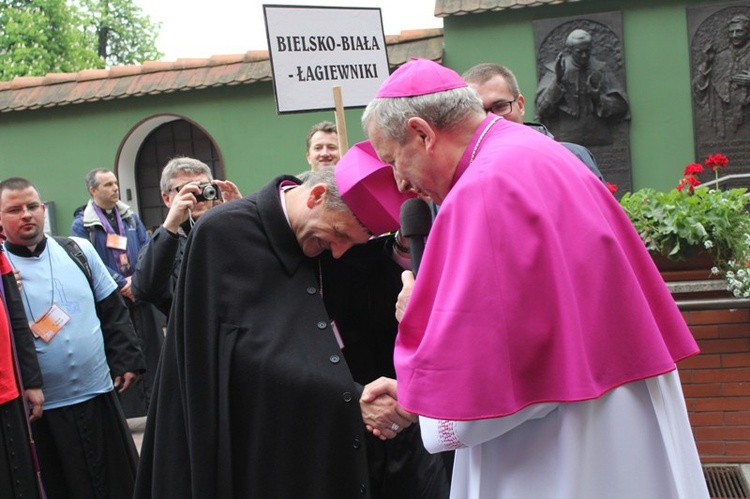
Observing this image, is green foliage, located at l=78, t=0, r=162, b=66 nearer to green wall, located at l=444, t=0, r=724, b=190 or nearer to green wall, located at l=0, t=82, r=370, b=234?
green wall, located at l=0, t=82, r=370, b=234

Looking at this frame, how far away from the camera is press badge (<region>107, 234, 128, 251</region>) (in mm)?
6859

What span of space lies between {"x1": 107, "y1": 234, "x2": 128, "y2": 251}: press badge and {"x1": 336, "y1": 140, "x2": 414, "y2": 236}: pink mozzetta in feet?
15.4

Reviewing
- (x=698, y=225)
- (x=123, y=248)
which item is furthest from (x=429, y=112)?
(x=123, y=248)

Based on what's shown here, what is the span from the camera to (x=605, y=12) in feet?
30.1

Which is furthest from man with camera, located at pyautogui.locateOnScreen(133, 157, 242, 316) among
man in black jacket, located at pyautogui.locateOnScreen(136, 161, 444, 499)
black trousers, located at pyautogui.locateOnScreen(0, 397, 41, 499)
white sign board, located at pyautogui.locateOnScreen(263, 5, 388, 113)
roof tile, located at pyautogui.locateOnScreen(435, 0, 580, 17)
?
roof tile, located at pyautogui.locateOnScreen(435, 0, 580, 17)

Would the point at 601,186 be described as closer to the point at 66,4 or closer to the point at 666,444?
the point at 666,444

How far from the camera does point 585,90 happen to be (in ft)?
29.5

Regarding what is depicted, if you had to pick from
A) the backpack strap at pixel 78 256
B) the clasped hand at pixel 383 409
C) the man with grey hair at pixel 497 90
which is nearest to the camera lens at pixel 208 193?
the backpack strap at pixel 78 256

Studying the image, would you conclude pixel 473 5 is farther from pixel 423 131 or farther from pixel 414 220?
pixel 423 131

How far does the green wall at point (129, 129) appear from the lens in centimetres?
1065

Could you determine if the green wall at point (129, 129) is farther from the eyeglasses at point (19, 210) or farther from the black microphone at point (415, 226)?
the black microphone at point (415, 226)

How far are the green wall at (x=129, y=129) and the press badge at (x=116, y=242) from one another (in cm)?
384

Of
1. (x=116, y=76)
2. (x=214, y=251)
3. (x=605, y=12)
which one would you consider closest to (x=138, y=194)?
(x=116, y=76)

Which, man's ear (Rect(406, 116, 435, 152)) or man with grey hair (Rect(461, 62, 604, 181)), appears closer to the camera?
man's ear (Rect(406, 116, 435, 152))
